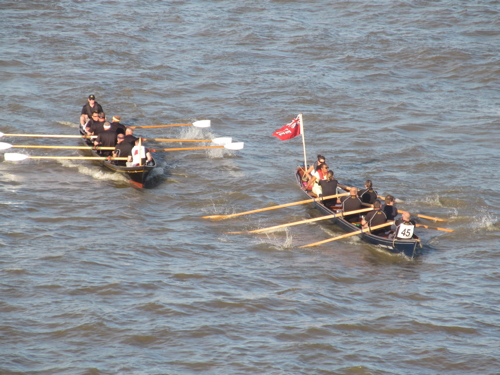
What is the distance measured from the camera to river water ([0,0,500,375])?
11711 millimetres

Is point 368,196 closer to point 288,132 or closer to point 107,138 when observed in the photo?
point 288,132

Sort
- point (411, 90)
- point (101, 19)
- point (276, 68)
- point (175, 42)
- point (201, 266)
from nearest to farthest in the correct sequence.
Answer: point (201, 266) → point (411, 90) → point (276, 68) → point (175, 42) → point (101, 19)

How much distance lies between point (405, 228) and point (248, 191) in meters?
5.79

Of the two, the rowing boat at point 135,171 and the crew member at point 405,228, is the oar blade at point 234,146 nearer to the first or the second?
the rowing boat at point 135,171

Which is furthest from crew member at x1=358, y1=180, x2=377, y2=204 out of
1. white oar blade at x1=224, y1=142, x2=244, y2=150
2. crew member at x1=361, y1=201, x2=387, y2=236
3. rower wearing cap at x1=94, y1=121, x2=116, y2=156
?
rower wearing cap at x1=94, y1=121, x2=116, y2=156

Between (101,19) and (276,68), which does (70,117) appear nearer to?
(276,68)

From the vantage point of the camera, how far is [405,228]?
14.4 meters

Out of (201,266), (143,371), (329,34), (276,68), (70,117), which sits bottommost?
(143,371)

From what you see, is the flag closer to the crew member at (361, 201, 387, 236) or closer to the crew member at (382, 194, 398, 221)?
the crew member at (382, 194, 398, 221)

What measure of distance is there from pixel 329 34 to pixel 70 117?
15351mm

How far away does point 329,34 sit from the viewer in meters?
33.4

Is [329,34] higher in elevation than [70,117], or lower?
higher

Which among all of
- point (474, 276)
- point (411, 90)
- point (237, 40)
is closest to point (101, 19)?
point (237, 40)

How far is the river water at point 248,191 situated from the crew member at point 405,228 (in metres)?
0.66
